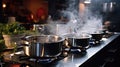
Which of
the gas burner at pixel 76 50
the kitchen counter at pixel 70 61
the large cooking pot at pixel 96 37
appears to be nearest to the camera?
the kitchen counter at pixel 70 61

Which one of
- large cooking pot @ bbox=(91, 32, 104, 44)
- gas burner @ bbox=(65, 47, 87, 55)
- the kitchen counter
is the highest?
large cooking pot @ bbox=(91, 32, 104, 44)

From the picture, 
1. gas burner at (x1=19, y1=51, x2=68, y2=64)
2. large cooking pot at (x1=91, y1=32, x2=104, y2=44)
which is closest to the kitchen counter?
gas burner at (x1=19, y1=51, x2=68, y2=64)

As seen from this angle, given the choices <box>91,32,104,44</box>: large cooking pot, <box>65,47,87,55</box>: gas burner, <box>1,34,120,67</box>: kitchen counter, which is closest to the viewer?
<box>1,34,120,67</box>: kitchen counter

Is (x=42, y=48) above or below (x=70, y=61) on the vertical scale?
above

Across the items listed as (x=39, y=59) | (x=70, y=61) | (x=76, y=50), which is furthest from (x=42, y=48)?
(x=76, y=50)

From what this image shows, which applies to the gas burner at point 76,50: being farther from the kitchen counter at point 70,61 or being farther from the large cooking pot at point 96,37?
the large cooking pot at point 96,37

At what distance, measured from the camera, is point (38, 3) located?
14.4m

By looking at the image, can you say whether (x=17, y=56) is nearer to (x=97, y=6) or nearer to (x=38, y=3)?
(x=97, y=6)

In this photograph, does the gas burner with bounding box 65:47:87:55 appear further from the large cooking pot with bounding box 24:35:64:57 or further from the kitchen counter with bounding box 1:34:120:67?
the large cooking pot with bounding box 24:35:64:57

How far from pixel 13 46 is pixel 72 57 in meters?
0.59

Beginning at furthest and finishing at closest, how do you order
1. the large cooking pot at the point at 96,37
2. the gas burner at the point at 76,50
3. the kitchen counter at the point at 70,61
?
the large cooking pot at the point at 96,37
the gas burner at the point at 76,50
the kitchen counter at the point at 70,61

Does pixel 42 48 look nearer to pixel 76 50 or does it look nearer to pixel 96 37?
pixel 76 50

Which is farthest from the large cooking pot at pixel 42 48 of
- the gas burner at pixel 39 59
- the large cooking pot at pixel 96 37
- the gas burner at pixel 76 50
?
the large cooking pot at pixel 96 37

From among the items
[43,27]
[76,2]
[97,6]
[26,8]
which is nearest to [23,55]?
[43,27]
